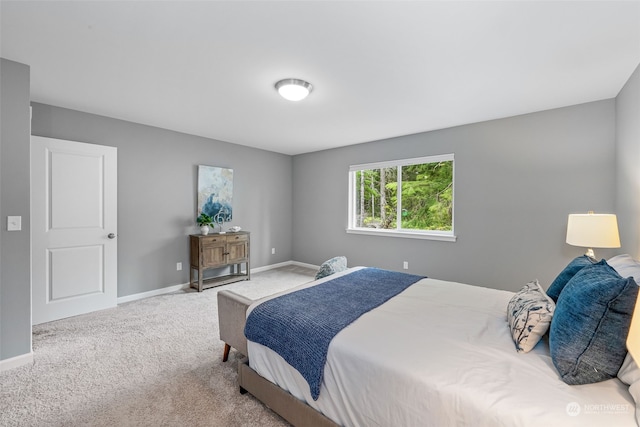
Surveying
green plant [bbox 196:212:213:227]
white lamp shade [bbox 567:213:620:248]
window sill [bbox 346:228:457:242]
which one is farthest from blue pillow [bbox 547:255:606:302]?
green plant [bbox 196:212:213:227]

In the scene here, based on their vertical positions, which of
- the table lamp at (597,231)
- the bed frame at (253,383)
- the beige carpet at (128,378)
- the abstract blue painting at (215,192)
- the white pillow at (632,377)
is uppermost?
the abstract blue painting at (215,192)

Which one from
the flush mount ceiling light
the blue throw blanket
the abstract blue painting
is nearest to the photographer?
the blue throw blanket

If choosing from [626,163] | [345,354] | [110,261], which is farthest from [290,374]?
[626,163]

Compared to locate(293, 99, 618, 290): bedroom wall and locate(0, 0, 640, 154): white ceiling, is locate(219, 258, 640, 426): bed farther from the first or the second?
locate(293, 99, 618, 290): bedroom wall

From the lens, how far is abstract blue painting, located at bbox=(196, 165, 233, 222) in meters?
4.50

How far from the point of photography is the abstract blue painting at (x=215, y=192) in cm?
450

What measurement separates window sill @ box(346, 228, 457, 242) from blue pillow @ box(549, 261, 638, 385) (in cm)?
298

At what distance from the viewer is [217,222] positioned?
15.5 feet

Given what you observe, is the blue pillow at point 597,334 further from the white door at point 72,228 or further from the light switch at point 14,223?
the white door at point 72,228

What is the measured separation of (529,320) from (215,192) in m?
4.45

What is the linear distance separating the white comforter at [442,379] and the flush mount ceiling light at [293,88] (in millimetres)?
2045

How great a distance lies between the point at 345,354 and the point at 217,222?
387cm

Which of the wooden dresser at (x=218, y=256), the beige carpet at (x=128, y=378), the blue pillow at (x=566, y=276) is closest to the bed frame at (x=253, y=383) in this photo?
the beige carpet at (x=128, y=378)

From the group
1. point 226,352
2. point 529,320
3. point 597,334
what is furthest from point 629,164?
point 226,352
